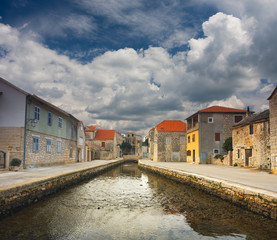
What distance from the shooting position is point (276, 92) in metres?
16.2

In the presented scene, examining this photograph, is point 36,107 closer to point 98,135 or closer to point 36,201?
point 36,201

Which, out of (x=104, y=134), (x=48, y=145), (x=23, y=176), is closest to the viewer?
(x=23, y=176)

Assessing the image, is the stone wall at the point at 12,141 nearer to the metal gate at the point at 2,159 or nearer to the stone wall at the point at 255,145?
the metal gate at the point at 2,159

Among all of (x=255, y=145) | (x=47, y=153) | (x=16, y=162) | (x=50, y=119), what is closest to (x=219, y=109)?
(x=255, y=145)

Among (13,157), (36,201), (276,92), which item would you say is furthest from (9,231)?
(276,92)

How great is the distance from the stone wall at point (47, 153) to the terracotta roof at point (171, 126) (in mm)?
17614

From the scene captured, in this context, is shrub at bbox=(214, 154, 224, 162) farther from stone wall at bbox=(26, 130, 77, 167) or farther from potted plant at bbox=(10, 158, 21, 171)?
potted plant at bbox=(10, 158, 21, 171)

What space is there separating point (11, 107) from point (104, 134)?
40776 mm

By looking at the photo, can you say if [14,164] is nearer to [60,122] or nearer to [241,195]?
[60,122]

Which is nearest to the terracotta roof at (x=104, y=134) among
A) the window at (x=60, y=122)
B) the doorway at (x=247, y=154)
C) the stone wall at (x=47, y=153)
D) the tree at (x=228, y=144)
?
the stone wall at (x=47, y=153)

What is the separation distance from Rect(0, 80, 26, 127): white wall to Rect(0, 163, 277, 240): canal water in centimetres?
870

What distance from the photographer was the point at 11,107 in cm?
1702

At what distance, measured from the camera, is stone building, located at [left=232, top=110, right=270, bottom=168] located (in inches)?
807

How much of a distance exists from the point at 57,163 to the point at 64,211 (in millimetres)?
16310
